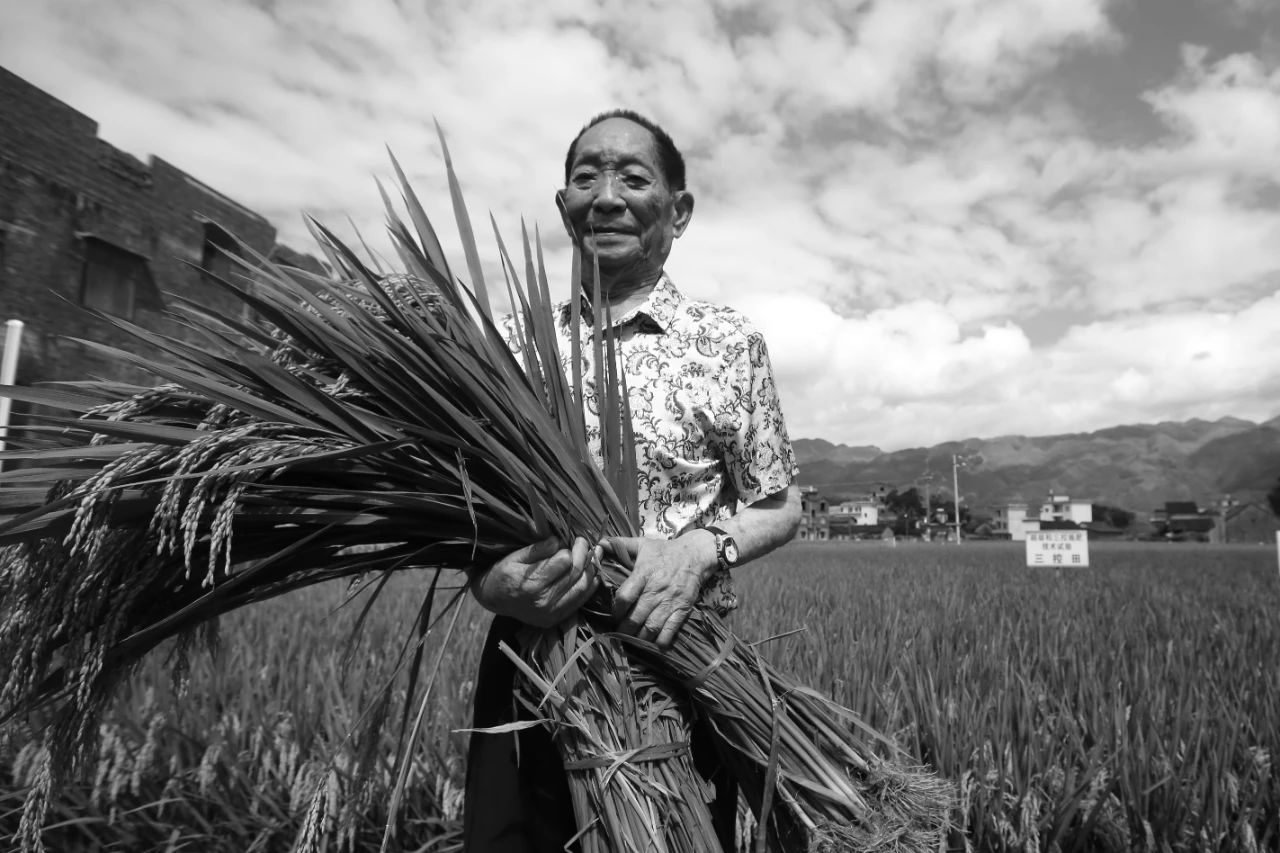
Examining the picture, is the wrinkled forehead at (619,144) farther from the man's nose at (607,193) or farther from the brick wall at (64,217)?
the brick wall at (64,217)

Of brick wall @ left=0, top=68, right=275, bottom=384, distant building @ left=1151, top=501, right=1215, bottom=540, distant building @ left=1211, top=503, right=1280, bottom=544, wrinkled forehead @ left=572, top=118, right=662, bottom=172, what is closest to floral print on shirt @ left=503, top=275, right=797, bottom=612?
wrinkled forehead @ left=572, top=118, right=662, bottom=172

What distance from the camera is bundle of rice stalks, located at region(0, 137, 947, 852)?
3.02ft

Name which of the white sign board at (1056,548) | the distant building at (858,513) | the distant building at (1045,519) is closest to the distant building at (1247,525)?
the distant building at (1045,519)

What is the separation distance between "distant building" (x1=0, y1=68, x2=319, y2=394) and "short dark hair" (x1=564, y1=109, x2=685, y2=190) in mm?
8136

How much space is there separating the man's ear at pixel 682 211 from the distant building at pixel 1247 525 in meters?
73.9

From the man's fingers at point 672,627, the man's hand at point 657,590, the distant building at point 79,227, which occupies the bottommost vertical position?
the man's fingers at point 672,627

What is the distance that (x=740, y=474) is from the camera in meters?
1.37

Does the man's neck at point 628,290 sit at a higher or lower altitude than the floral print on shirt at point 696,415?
higher

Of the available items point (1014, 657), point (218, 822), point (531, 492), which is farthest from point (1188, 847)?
point (218, 822)

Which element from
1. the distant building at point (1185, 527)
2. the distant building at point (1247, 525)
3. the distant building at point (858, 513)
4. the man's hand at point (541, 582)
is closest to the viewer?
the man's hand at point (541, 582)

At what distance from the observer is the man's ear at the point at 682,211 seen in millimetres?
1519

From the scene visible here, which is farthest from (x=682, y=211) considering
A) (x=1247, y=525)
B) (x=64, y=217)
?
(x=1247, y=525)

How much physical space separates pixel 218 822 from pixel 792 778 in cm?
183

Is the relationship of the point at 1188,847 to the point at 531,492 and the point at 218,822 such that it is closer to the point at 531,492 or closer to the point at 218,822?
the point at 531,492
